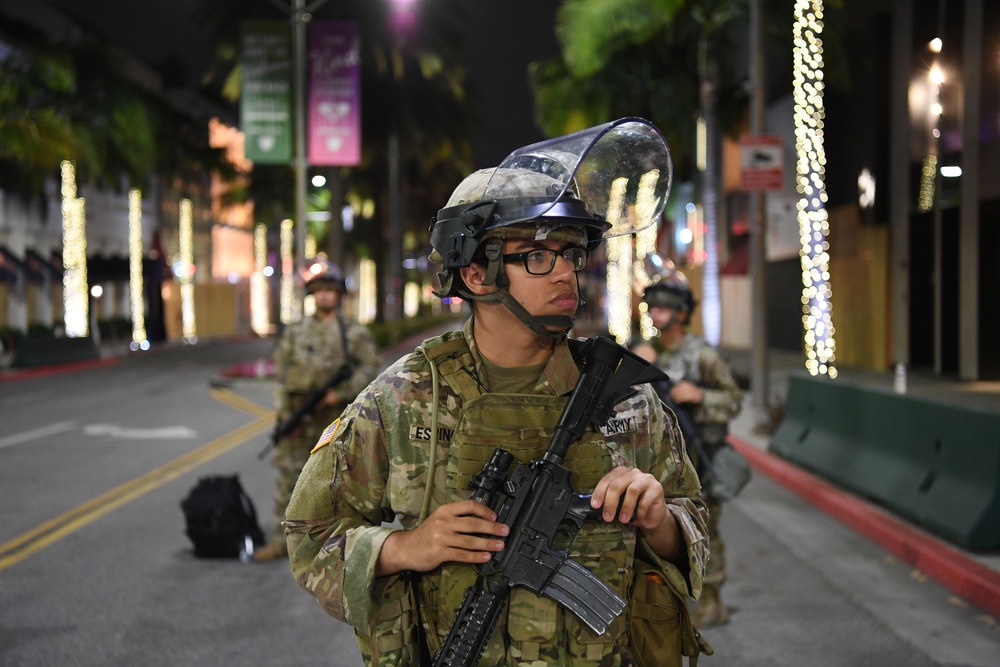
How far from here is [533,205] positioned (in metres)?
2.42

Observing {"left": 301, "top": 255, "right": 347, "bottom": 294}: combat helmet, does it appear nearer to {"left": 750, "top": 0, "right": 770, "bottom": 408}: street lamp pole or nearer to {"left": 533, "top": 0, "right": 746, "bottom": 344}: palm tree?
{"left": 750, "top": 0, "right": 770, "bottom": 408}: street lamp pole

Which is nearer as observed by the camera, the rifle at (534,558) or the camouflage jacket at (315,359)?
the rifle at (534,558)

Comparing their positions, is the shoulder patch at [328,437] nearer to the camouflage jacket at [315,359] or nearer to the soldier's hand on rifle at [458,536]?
the soldier's hand on rifle at [458,536]

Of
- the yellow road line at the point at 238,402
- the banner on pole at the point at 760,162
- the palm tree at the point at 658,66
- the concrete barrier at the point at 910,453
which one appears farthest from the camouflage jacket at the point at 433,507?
the palm tree at the point at 658,66

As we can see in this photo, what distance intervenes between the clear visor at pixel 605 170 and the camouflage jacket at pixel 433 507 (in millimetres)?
385

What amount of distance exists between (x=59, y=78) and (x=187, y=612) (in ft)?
73.6

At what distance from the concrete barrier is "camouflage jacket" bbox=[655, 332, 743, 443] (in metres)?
2.25

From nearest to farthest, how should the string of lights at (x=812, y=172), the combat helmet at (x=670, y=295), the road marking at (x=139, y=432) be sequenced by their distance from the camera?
the combat helmet at (x=670, y=295), the road marking at (x=139, y=432), the string of lights at (x=812, y=172)

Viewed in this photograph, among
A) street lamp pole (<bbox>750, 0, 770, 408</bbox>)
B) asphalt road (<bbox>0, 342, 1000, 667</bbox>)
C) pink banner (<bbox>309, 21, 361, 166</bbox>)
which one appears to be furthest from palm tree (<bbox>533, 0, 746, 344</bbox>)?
asphalt road (<bbox>0, 342, 1000, 667</bbox>)

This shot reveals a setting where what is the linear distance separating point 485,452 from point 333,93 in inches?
816

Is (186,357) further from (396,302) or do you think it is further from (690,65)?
(690,65)

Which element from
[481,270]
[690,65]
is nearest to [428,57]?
[690,65]

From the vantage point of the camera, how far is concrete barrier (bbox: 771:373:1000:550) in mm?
7043

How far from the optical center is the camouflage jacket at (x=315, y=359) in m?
7.23
